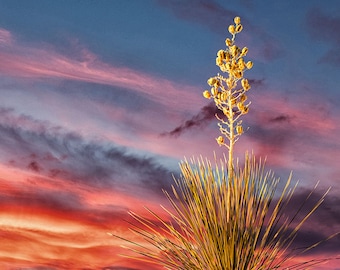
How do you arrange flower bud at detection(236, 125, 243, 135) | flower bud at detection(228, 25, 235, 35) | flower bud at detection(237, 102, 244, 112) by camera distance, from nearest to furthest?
flower bud at detection(236, 125, 243, 135) → flower bud at detection(237, 102, 244, 112) → flower bud at detection(228, 25, 235, 35)

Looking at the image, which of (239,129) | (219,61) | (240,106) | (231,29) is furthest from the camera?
(231,29)

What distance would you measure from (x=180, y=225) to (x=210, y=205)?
1.99 feet

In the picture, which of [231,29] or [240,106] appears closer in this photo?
[240,106]

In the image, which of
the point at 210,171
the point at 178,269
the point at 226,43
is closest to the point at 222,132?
the point at 210,171

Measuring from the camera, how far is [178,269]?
9289 millimetres

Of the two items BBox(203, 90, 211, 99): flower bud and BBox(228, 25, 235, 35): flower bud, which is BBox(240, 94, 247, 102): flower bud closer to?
BBox(203, 90, 211, 99): flower bud

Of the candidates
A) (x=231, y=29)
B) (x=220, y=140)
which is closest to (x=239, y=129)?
(x=220, y=140)

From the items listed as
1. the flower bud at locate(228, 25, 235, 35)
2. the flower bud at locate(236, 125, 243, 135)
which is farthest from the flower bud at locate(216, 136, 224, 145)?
the flower bud at locate(228, 25, 235, 35)

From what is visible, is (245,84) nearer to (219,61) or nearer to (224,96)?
(224,96)

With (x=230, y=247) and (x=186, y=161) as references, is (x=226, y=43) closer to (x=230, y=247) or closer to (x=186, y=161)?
(x=186, y=161)

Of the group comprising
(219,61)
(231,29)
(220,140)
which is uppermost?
(231,29)

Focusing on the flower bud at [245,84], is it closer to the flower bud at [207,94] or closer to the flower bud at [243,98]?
the flower bud at [243,98]

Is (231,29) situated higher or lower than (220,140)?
higher

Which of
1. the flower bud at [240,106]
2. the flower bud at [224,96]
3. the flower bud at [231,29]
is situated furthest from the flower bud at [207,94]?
the flower bud at [231,29]
